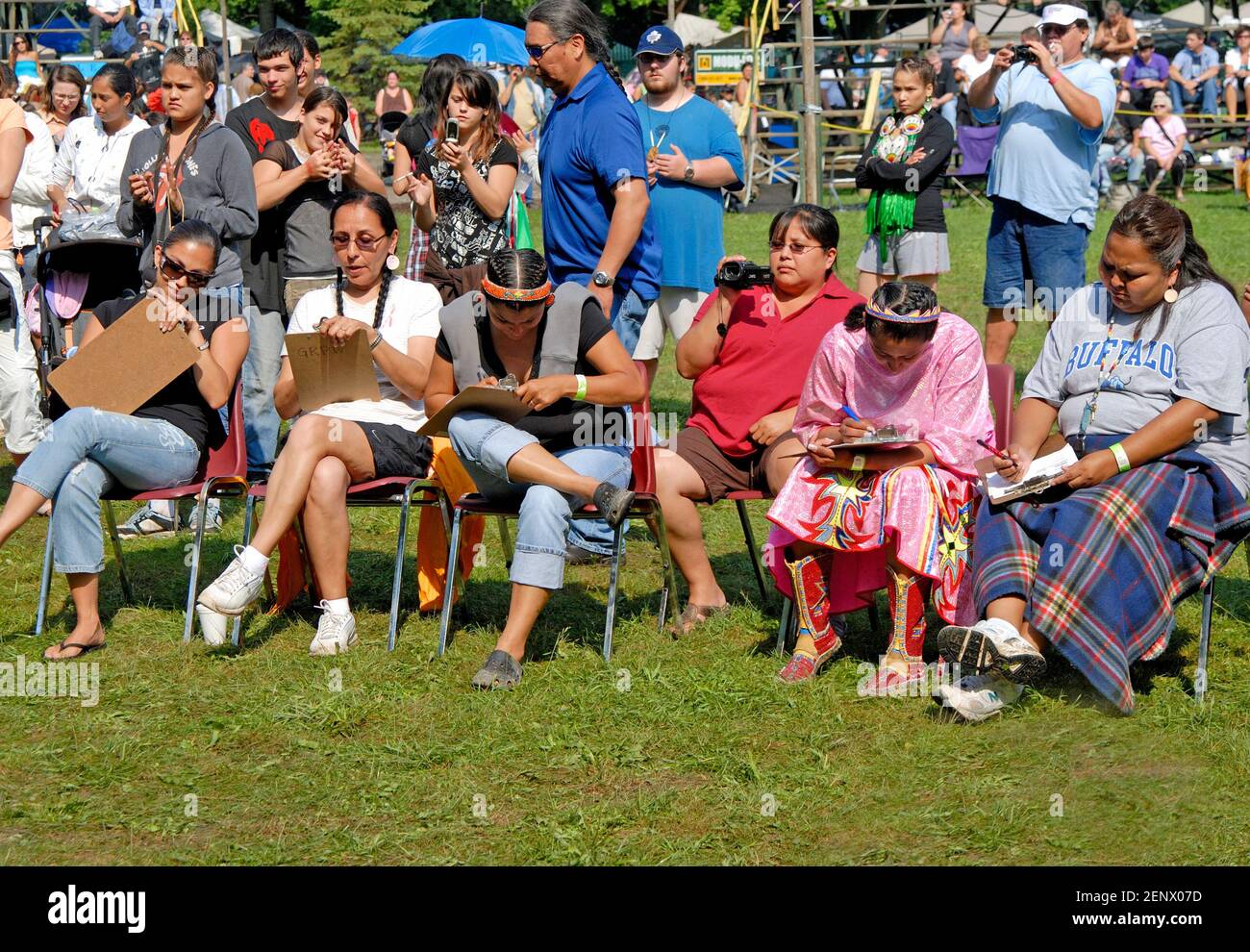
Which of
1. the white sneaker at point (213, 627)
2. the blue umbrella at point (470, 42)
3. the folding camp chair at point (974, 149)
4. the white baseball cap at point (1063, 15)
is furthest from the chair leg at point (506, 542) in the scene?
the blue umbrella at point (470, 42)

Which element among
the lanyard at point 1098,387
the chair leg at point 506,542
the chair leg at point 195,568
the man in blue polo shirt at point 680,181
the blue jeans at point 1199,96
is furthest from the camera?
the blue jeans at point 1199,96

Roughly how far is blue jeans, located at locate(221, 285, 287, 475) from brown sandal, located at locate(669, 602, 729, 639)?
2.43 m

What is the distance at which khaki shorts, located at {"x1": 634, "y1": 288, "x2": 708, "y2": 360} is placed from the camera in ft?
23.5

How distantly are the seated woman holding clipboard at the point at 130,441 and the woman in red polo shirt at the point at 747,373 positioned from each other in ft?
5.64

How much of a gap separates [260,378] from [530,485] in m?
2.38

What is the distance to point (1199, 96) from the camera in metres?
23.2

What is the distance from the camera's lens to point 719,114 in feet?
24.3

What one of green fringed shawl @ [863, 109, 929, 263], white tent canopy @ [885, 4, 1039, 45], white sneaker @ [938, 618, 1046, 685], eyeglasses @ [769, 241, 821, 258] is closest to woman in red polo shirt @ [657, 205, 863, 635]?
eyeglasses @ [769, 241, 821, 258]

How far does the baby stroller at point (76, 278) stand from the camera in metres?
7.64

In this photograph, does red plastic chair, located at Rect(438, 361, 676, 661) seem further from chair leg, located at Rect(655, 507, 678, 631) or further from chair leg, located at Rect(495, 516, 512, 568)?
chair leg, located at Rect(495, 516, 512, 568)

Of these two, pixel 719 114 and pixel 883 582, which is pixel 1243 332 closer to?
pixel 883 582

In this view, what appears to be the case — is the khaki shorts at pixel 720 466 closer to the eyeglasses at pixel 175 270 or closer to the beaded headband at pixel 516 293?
the beaded headband at pixel 516 293

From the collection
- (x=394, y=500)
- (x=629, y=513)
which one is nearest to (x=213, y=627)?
(x=394, y=500)

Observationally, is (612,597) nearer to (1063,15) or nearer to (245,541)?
(245,541)
